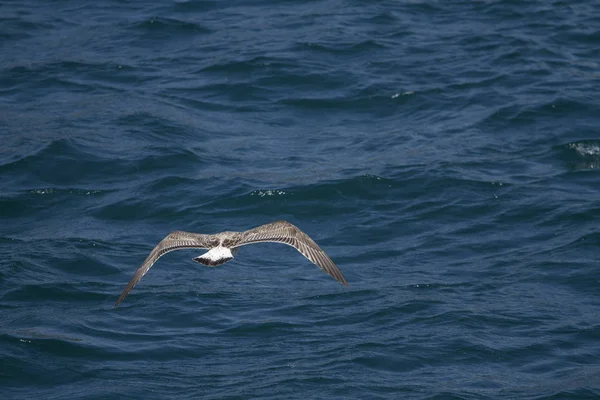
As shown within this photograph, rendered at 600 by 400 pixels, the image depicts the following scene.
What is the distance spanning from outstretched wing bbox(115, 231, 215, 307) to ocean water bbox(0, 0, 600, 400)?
6.56ft

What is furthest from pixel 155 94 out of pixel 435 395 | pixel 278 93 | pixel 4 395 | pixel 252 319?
pixel 435 395

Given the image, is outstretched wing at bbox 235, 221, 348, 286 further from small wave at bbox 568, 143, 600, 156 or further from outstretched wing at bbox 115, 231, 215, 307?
small wave at bbox 568, 143, 600, 156

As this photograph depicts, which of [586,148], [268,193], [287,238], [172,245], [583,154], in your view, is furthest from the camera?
[586,148]

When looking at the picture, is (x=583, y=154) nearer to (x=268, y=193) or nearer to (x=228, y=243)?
(x=268, y=193)

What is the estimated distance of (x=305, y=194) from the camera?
1856cm

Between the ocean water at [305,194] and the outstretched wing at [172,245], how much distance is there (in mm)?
1999

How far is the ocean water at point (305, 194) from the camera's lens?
1442 cm

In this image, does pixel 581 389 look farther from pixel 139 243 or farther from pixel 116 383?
pixel 139 243

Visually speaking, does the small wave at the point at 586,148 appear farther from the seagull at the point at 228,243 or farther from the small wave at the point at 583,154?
the seagull at the point at 228,243

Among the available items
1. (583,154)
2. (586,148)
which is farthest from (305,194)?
(586,148)

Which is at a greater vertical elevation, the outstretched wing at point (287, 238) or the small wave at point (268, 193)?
the outstretched wing at point (287, 238)

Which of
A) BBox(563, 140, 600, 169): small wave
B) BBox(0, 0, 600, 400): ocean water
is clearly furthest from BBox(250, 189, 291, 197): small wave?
BBox(563, 140, 600, 169): small wave

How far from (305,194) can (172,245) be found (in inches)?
245

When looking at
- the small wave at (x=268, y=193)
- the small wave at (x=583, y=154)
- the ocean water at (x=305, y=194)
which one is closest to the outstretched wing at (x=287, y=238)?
the ocean water at (x=305, y=194)
